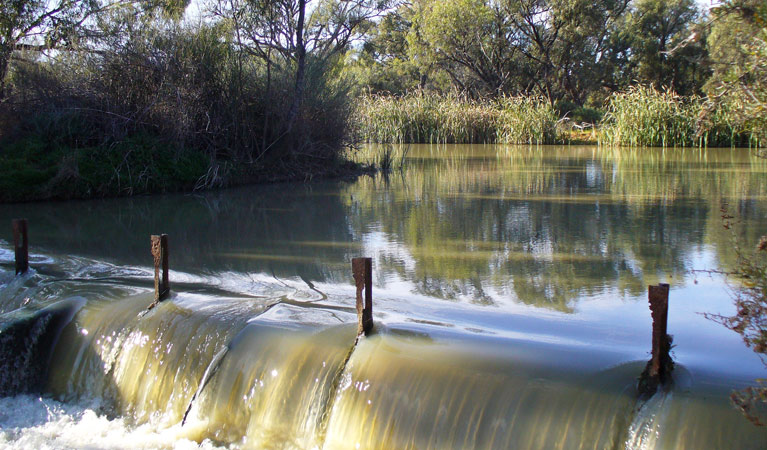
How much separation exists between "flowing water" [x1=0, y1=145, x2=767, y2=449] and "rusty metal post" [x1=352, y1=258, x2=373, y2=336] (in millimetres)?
157

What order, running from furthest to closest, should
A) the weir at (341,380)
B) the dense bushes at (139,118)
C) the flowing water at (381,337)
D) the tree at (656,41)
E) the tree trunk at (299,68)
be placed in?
the tree at (656,41) < the tree trunk at (299,68) < the dense bushes at (139,118) < the flowing water at (381,337) < the weir at (341,380)

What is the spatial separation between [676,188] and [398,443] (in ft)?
35.1

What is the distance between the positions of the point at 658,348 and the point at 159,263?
4083 millimetres

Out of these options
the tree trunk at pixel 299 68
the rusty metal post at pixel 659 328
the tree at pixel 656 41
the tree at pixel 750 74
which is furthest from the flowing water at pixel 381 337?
the tree at pixel 656 41

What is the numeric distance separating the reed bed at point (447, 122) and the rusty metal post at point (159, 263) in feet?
73.3

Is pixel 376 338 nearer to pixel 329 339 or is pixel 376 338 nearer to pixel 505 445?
pixel 329 339

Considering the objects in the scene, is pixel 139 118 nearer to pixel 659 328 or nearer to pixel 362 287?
pixel 362 287

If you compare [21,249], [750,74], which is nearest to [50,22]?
[21,249]

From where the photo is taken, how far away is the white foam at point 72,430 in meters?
5.02

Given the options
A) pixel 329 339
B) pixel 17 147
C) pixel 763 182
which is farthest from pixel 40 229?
pixel 763 182

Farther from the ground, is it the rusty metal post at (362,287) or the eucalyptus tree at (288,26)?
the eucalyptus tree at (288,26)

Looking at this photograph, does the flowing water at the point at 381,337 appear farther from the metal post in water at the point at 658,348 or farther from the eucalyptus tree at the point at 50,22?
the eucalyptus tree at the point at 50,22

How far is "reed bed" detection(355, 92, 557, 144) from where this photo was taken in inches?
1110

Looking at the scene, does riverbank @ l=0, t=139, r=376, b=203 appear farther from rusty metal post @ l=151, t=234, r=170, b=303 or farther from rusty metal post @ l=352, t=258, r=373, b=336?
rusty metal post @ l=352, t=258, r=373, b=336
